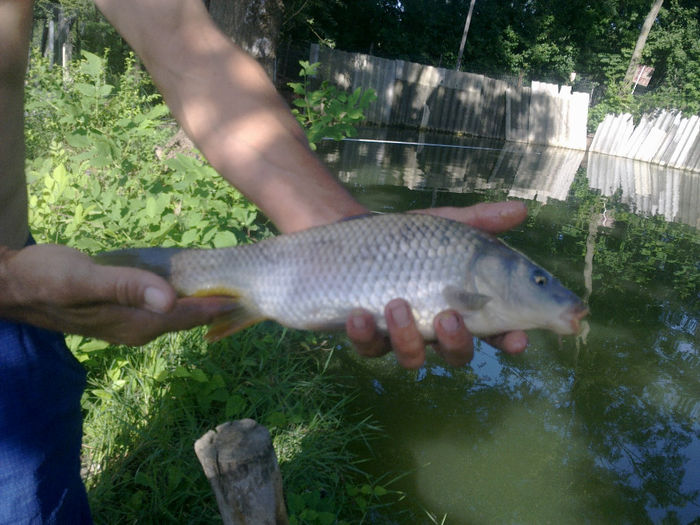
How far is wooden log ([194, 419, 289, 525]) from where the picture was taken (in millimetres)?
1777

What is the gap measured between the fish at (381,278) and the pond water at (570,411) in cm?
127

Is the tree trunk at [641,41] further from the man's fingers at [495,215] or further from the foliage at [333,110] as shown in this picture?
the man's fingers at [495,215]

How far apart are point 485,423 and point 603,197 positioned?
8.80 meters

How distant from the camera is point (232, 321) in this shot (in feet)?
5.98

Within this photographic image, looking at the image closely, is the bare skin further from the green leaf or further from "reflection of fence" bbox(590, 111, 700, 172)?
"reflection of fence" bbox(590, 111, 700, 172)

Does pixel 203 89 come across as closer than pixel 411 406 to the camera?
Yes

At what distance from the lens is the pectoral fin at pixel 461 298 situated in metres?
1.72

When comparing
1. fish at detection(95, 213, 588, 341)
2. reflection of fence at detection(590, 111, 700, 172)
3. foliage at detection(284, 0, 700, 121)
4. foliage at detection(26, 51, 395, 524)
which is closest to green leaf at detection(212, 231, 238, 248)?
foliage at detection(26, 51, 395, 524)

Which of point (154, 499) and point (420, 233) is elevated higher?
point (420, 233)

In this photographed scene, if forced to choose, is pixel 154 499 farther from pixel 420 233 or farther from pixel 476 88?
pixel 476 88

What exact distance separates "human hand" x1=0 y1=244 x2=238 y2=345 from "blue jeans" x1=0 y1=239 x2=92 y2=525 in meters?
0.08

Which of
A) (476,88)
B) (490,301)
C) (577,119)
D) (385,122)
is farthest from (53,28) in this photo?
(577,119)

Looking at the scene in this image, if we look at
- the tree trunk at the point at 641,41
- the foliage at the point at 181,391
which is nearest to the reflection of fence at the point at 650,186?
the tree trunk at the point at 641,41

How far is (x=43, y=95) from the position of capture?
594 centimetres
